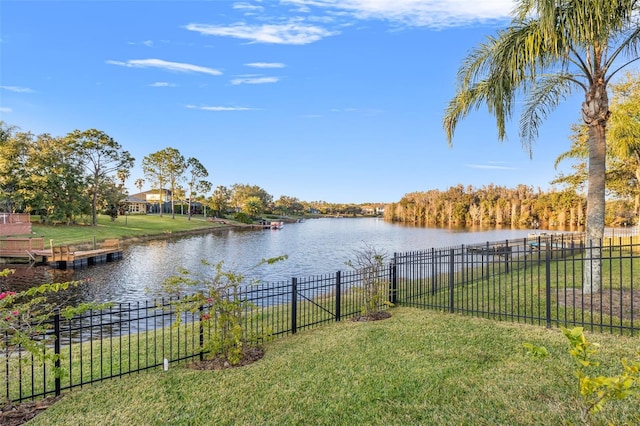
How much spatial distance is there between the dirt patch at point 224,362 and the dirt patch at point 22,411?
5.89ft

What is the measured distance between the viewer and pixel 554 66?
9.21 meters

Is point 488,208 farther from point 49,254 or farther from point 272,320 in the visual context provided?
point 272,320

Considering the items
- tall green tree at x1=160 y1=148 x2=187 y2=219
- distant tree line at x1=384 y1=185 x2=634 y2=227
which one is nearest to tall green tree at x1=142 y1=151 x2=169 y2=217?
tall green tree at x1=160 y1=148 x2=187 y2=219

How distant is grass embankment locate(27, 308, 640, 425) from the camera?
374cm

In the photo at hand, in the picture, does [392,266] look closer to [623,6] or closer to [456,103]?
[456,103]

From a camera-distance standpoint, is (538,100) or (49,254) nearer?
(538,100)

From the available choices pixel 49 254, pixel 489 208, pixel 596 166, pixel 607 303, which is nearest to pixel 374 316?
pixel 607 303

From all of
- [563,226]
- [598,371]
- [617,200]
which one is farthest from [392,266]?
[563,226]

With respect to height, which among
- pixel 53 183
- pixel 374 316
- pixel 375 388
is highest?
pixel 53 183

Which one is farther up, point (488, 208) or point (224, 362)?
point (488, 208)

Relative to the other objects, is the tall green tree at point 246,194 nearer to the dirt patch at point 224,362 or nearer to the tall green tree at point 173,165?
the tall green tree at point 173,165

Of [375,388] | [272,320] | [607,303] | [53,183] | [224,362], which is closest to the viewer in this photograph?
[375,388]

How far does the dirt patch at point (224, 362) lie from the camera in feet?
18.3

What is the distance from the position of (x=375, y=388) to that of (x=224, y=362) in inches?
99.0
